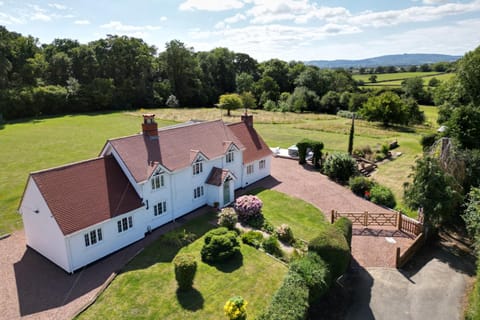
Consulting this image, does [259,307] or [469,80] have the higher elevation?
[469,80]

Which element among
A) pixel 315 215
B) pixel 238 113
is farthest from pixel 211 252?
pixel 238 113

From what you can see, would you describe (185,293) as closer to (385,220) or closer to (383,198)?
(385,220)

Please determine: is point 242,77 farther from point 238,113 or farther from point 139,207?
point 139,207

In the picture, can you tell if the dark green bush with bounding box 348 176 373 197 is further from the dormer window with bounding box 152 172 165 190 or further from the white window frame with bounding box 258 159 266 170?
the dormer window with bounding box 152 172 165 190

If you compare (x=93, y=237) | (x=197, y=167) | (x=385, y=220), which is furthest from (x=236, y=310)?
(x=385, y=220)

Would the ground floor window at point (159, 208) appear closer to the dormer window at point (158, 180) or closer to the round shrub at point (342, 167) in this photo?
the dormer window at point (158, 180)

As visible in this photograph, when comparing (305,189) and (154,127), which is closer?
(154,127)

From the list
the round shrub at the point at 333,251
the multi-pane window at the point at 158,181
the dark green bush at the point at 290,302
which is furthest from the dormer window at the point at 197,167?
the dark green bush at the point at 290,302
